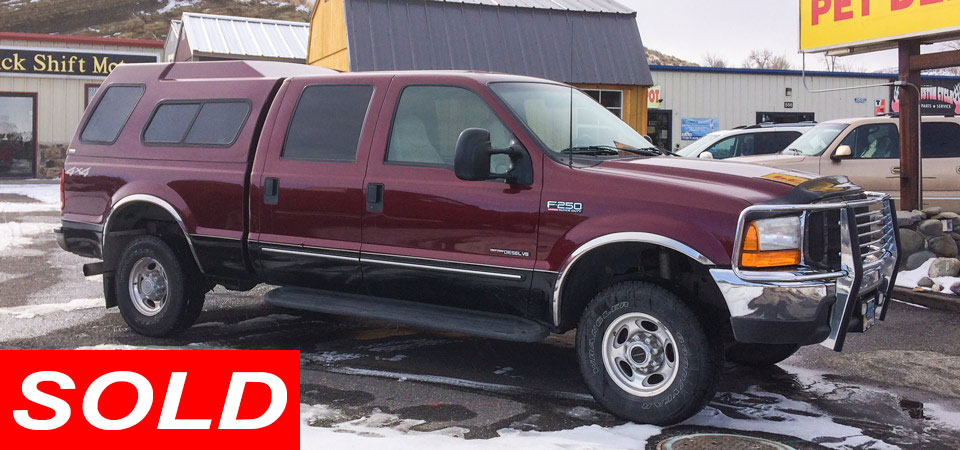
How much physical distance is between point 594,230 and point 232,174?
279 cm

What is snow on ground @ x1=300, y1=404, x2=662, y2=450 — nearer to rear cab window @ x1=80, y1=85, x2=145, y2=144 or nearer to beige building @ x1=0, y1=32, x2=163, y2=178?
rear cab window @ x1=80, y1=85, x2=145, y2=144

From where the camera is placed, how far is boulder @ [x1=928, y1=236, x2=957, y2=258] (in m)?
10.3

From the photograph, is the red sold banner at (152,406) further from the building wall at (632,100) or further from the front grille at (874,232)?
the building wall at (632,100)

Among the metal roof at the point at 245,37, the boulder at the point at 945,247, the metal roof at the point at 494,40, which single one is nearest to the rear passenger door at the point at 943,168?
the boulder at the point at 945,247

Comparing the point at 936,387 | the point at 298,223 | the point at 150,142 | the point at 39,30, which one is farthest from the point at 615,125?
the point at 39,30

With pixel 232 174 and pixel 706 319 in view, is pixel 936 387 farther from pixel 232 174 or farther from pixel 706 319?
pixel 232 174

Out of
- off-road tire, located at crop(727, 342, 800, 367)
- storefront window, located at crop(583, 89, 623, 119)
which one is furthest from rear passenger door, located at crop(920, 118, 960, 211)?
storefront window, located at crop(583, 89, 623, 119)

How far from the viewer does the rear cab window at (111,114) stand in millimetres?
7562

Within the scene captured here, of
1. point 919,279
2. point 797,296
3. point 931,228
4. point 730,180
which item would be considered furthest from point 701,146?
point 797,296

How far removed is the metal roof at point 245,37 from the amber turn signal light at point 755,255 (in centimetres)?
2364

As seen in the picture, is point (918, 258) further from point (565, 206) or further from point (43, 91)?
point (43, 91)

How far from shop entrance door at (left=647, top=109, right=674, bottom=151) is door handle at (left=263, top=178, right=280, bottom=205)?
1025 inches

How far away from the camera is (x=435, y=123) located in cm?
606

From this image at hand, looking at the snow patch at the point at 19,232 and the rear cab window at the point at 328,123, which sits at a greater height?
the rear cab window at the point at 328,123
